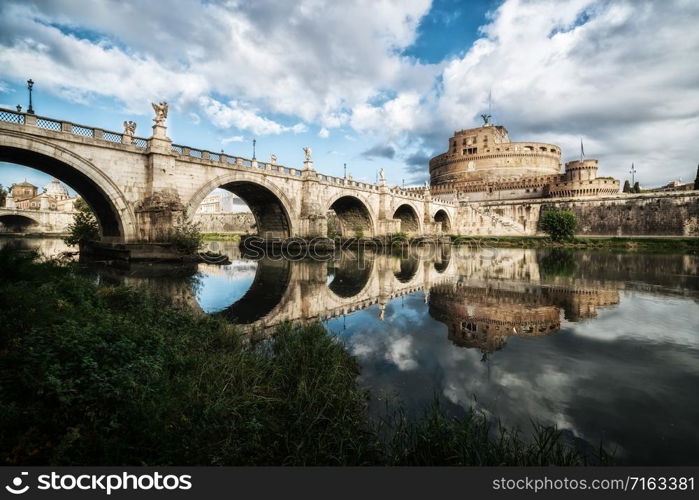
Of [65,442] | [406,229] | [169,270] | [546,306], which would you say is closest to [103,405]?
[65,442]

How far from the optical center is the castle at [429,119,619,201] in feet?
212

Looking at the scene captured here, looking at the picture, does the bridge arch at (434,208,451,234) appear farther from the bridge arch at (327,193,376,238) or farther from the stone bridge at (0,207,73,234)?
the stone bridge at (0,207,73,234)

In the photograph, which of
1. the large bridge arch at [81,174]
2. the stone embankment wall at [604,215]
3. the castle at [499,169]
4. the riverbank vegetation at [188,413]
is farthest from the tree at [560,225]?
the riverbank vegetation at [188,413]

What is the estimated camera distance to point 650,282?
14.8m

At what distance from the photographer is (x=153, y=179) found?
2050 centimetres

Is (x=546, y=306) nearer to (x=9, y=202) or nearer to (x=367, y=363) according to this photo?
A: (x=367, y=363)

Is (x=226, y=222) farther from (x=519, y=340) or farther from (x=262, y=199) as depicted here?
(x=519, y=340)

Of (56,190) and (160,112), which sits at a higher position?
(56,190)

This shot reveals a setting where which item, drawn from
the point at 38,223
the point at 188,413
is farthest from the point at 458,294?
the point at 38,223

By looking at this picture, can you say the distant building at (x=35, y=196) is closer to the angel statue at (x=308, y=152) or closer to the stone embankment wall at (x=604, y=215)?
the angel statue at (x=308, y=152)

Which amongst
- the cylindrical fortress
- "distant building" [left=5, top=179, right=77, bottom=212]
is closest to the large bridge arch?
the cylindrical fortress

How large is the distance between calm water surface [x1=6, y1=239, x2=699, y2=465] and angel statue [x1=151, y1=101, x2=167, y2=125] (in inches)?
400

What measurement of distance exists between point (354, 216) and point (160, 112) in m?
27.1

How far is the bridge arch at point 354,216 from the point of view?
41.6 meters
